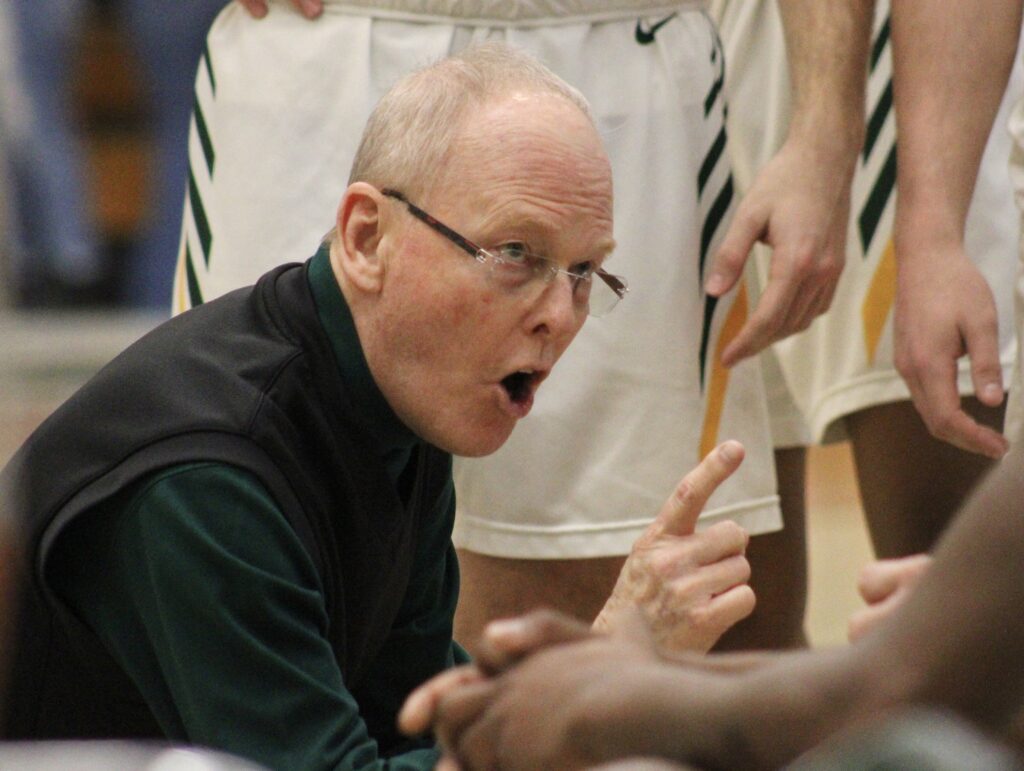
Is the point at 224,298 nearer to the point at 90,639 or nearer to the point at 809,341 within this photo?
the point at 90,639

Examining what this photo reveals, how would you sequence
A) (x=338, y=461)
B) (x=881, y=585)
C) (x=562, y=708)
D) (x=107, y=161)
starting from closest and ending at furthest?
(x=562, y=708) < (x=881, y=585) < (x=338, y=461) < (x=107, y=161)

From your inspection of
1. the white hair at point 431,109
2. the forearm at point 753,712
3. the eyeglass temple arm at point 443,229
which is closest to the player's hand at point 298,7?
the white hair at point 431,109

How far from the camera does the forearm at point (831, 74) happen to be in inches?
88.6

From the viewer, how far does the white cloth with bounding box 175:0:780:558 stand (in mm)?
2244

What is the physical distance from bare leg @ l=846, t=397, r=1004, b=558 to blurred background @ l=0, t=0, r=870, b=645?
1296 millimetres

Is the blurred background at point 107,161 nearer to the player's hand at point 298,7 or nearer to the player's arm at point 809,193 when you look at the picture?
the player's hand at point 298,7

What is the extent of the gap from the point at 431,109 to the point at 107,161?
2.78 meters

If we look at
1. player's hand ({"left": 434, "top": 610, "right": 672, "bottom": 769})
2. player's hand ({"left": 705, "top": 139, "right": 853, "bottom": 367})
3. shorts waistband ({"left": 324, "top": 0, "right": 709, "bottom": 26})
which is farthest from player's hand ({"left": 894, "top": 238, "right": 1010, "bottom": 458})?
player's hand ({"left": 434, "top": 610, "right": 672, "bottom": 769})

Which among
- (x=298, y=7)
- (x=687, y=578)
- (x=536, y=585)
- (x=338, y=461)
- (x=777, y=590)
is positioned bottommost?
(x=777, y=590)

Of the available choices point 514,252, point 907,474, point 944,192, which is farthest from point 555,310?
point 907,474

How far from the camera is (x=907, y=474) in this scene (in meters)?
2.53

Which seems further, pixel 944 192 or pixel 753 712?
pixel 944 192

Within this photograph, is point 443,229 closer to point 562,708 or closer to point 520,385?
point 520,385

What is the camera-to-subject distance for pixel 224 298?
1842 millimetres
